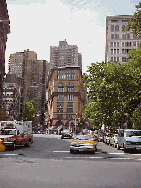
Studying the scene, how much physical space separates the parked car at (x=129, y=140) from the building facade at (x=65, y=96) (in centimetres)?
9516

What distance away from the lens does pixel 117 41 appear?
98625 mm

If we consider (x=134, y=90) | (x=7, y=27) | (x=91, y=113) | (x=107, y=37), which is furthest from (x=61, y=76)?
(x=134, y=90)

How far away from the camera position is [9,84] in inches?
5354

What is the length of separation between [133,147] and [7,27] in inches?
2775

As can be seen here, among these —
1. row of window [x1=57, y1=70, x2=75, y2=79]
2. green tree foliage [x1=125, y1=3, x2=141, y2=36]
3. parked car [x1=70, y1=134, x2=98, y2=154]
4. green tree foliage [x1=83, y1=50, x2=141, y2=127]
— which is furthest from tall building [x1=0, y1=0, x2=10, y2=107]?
parked car [x1=70, y1=134, x2=98, y2=154]

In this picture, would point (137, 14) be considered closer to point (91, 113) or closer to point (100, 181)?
point (100, 181)

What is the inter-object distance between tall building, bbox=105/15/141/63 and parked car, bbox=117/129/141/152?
74.9 meters

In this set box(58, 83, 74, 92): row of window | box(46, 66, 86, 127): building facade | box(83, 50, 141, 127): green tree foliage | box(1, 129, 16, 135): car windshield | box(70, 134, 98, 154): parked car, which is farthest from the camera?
box(58, 83, 74, 92): row of window

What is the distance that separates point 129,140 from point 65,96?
10435cm

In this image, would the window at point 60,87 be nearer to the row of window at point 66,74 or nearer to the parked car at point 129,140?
the row of window at point 66,74

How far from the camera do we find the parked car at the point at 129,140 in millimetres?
21328

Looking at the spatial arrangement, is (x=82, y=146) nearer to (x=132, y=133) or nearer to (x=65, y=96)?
(x=132, y=133)

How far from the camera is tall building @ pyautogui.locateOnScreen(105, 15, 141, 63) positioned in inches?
3834

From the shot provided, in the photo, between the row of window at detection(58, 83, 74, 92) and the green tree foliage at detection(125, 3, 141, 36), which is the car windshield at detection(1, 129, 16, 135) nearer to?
the green tree foliage at detection(125, 3, 141, 36)
